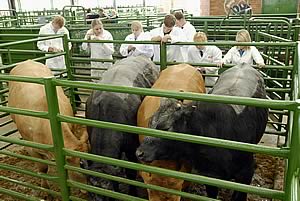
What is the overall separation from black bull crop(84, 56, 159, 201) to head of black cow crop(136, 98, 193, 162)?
0.57 metres

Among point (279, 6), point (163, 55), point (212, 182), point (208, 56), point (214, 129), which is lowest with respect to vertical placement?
point (214, 129)

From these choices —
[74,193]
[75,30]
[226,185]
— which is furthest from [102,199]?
[75,30]

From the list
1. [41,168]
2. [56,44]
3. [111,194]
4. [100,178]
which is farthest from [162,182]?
[56,44]

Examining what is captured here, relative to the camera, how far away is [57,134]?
251 centimetres

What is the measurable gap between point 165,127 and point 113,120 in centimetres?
85

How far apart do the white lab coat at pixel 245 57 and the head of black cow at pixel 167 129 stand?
6.66 feet

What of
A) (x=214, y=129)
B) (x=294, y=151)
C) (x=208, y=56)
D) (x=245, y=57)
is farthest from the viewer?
(x=208, y=56)

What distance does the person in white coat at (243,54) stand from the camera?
4.43 metres

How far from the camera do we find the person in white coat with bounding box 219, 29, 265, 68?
14.5 feet

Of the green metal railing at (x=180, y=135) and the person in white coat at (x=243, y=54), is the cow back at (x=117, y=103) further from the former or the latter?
the person in white coat at (x=243, y=54)

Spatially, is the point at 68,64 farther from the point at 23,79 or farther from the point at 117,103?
the point at 23,79

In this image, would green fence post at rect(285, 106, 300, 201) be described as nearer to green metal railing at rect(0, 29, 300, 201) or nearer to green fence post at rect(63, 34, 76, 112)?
green metal railing at rect(0, 29, 300, 201)

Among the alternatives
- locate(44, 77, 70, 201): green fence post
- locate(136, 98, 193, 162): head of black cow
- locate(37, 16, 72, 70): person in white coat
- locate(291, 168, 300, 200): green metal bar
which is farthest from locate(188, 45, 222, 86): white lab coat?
locate(291, 168, 300, 200): green metal bar

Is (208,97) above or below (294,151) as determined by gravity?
above
